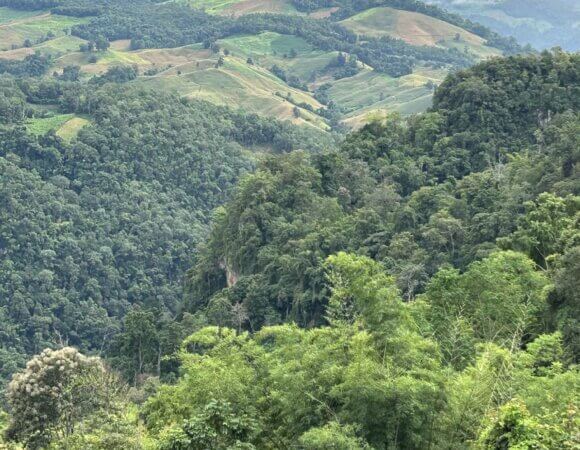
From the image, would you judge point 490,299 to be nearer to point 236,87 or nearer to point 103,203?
point 103,203

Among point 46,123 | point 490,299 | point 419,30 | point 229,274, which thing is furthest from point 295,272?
point 419,30

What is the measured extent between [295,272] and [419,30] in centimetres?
15055

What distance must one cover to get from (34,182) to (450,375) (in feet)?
241

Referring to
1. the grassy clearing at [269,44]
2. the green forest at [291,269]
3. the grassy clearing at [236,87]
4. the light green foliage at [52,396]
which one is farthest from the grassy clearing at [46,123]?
the grassy clearing at [269,44]

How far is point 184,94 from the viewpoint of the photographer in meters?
136

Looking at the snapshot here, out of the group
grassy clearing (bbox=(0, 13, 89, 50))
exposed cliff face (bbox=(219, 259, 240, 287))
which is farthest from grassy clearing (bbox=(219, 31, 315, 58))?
exposed cliff face (bbox=(219, 259, 240, 287))

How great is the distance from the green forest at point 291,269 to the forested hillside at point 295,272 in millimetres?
98

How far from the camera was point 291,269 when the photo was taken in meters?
48.5

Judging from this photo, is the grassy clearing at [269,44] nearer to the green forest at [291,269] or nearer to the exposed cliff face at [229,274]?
the green forest at [291,269]

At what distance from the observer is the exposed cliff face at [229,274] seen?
57.4 meters

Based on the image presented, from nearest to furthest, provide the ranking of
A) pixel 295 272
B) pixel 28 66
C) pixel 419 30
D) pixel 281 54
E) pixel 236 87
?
pixel 295 272 < pixel 236 87 < pixel 28 66 < pixel 281 54 < pixel 419 30

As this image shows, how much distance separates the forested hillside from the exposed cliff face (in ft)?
0.49

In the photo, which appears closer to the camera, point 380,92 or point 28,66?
point 28,66

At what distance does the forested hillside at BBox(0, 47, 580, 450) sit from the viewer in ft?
59.3
